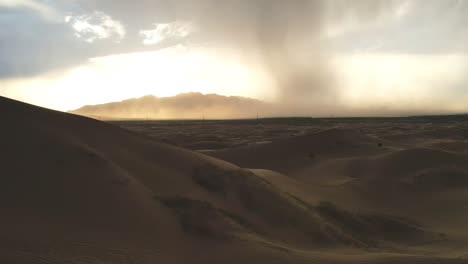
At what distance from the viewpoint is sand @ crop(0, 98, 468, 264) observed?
20.3ft

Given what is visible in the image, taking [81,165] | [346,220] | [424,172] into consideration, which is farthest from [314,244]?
[424,172]

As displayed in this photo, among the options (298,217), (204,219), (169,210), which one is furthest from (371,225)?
(169,210)

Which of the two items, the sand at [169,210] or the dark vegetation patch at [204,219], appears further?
the dark vegetation patch at [204,219]

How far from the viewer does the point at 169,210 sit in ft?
26.0

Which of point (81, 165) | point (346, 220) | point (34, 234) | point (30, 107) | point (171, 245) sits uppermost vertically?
point (30, 107)

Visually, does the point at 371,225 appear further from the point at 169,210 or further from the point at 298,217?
the point at 169,210

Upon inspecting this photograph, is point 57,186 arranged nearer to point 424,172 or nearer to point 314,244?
point 314,244

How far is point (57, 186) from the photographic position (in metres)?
7.35

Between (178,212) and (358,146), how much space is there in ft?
74.1

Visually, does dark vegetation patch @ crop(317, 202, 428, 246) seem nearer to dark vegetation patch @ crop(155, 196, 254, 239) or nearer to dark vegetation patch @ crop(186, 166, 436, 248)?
dark vegetation patch @ crop(186, 166, 436, 248)

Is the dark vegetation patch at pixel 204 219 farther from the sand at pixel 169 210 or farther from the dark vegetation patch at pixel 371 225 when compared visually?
the dark vegetation patch at pixel 371 225

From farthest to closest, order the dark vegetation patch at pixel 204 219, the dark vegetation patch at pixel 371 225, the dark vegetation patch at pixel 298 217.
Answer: the dark vegetation patch at pixel 371 225 → the dark vegetation patch at pixel 298 217 → the dark vegetation patch at pixel 204 219

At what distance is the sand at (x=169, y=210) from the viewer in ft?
20.3

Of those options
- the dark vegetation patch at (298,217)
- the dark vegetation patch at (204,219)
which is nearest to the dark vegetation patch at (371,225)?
the dark vegetation patch at (298,217)
